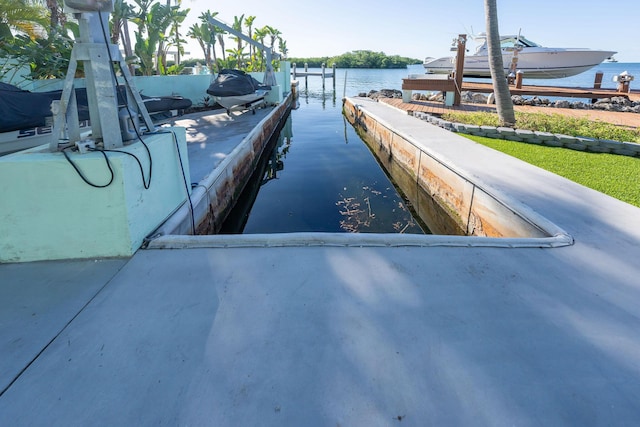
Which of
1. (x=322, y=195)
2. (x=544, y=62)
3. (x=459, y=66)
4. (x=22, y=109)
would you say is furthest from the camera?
(x=544, y=62)

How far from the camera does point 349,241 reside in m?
3.24

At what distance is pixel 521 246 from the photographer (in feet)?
10.5

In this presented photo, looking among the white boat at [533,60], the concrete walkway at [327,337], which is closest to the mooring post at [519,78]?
the white boat at [533,60]

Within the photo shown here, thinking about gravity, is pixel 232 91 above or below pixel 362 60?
below

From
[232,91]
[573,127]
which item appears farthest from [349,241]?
[232,91]

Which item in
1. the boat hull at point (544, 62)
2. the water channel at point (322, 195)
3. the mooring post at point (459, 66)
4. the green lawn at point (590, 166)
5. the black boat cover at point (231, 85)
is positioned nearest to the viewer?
the green lawn at point (590, 166)

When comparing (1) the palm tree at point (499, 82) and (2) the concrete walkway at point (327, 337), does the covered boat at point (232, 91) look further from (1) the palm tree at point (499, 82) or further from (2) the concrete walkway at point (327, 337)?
(2) the concrete walkway at point (327, 337)

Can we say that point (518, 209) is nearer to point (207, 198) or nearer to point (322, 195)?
point (207, 198)

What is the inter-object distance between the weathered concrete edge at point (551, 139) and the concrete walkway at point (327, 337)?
4515 millimetres

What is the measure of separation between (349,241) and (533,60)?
26539 mm

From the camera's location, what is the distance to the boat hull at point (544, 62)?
2262cm

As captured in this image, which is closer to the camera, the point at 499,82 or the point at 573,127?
the point at 573,127

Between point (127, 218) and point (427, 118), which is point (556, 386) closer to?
point (127, 218)

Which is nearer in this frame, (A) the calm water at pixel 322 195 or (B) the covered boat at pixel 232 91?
(A) the calm water at pixel 322 195
